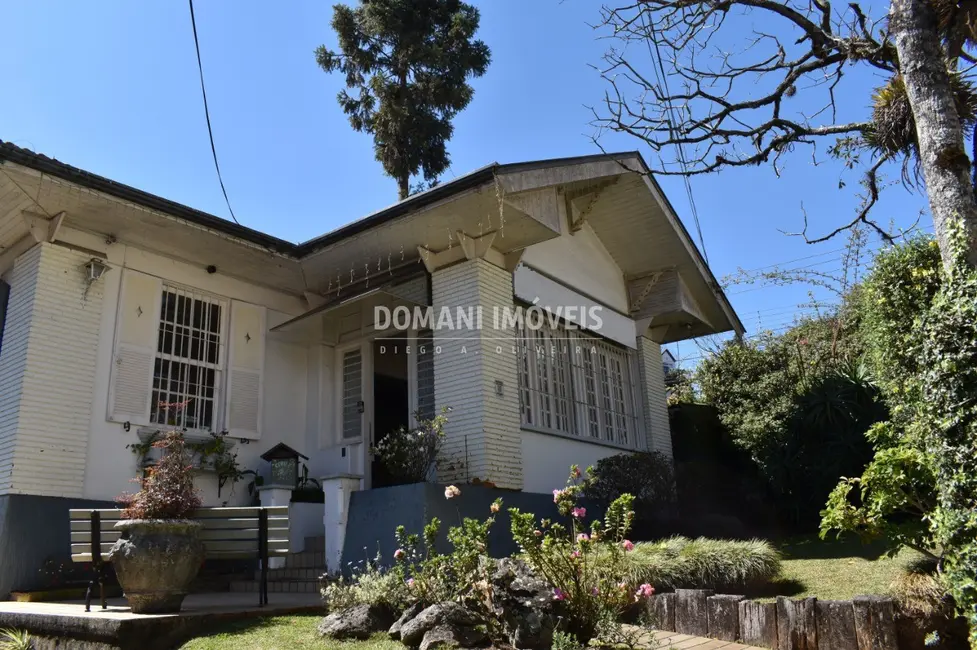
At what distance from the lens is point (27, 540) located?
7.47 meters

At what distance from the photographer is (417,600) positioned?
5.36 m

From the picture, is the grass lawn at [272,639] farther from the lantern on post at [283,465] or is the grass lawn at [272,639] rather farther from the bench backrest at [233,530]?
the lantern on post at [283,465]

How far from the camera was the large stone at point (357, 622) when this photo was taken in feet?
16.9

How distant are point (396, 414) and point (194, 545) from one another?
5.95 meters

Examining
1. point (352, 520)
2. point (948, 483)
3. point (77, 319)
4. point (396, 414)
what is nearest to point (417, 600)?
point (352, 520)

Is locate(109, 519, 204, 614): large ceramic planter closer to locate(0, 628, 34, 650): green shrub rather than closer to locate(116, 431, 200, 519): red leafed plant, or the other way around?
locate(116, 431, 200, 519): red leafed plant

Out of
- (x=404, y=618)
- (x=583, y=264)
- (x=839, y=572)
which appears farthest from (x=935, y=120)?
(x=583, y=264)

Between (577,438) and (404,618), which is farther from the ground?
(577,438)

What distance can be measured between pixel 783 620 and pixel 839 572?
2028 mm

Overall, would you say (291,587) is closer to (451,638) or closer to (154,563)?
(154,563)

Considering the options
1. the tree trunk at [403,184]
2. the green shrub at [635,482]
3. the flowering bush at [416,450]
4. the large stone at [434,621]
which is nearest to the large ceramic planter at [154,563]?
the large stone at [434,621]

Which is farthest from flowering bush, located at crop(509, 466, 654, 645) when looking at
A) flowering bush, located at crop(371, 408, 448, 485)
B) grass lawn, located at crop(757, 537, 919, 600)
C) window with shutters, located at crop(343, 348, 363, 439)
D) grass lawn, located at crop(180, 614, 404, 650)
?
window with shutters, located at crop(343, 348, 363, 439)

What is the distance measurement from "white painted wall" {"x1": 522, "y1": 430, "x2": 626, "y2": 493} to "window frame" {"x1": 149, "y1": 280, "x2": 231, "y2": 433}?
4174mm

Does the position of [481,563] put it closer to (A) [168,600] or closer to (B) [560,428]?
(A) [168,600]
